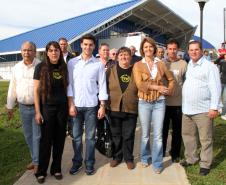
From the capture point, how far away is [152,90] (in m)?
5.27

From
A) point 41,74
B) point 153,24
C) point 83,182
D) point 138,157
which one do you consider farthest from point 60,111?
point 153,24

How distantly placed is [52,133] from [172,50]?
89.6 inches

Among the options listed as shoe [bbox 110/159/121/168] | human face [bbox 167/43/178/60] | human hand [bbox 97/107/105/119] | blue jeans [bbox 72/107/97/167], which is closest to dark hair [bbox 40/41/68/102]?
blue jeans [bbox 72/107/97/167]

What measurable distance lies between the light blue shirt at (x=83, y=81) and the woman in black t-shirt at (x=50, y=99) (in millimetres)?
173

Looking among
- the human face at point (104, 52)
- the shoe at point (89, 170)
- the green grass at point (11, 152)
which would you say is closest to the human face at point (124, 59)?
the human face at point (104, 52)

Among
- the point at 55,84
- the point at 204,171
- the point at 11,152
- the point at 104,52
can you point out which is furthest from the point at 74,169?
the point at 104,52

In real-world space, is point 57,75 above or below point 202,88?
above

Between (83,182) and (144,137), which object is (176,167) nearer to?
(144,137)

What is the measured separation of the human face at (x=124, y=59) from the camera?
539cm

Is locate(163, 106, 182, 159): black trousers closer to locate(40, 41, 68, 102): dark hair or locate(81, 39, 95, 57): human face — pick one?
locate(81, 39, 95, 57): human face

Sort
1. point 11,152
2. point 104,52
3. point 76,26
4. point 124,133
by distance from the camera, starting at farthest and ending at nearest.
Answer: point 76,26 < point 11,152 < point 104,52 < point 124,133

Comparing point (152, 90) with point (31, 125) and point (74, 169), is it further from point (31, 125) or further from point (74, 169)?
point (31, 125)

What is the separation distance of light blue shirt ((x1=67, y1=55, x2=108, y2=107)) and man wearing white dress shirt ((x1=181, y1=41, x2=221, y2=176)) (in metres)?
1.35

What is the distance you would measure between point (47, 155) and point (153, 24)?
36655 mm
